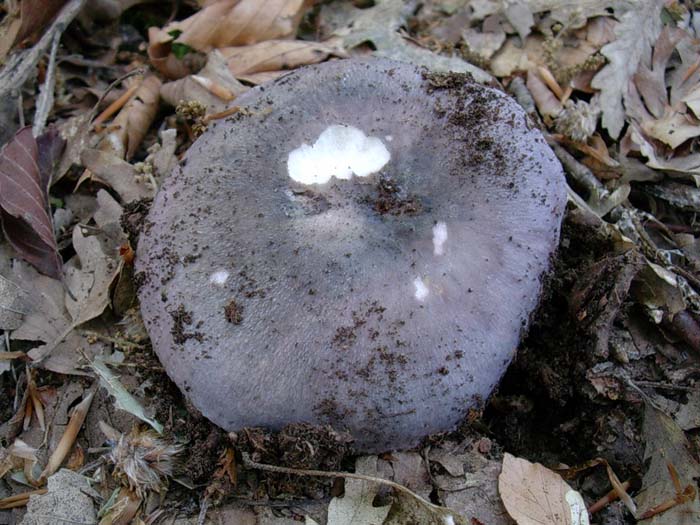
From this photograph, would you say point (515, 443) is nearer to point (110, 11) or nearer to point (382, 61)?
point (382, 61)

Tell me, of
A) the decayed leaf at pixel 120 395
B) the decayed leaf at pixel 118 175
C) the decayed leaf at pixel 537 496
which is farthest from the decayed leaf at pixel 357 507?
the decayed leaf at pixel 118 175

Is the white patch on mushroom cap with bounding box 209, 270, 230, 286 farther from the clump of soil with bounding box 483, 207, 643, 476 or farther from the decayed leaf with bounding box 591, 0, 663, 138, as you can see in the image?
the decayed leaf with bounding box 591, 0, 663, 138

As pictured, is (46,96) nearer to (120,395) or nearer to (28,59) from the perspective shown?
(28,59)

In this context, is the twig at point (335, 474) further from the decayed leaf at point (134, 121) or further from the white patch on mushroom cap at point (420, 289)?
the decayed leaf at point (134, 121)

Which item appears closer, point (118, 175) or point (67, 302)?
point (67, 302)

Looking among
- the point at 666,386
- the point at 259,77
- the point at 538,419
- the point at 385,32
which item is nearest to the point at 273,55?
the point at 259,77

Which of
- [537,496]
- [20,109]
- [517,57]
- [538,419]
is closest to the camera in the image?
[537,496]

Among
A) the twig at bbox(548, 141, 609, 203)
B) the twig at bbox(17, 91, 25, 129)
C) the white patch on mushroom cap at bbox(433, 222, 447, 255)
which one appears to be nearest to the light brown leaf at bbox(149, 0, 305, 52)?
the twig at bbox(17, 91, 25, 129)
